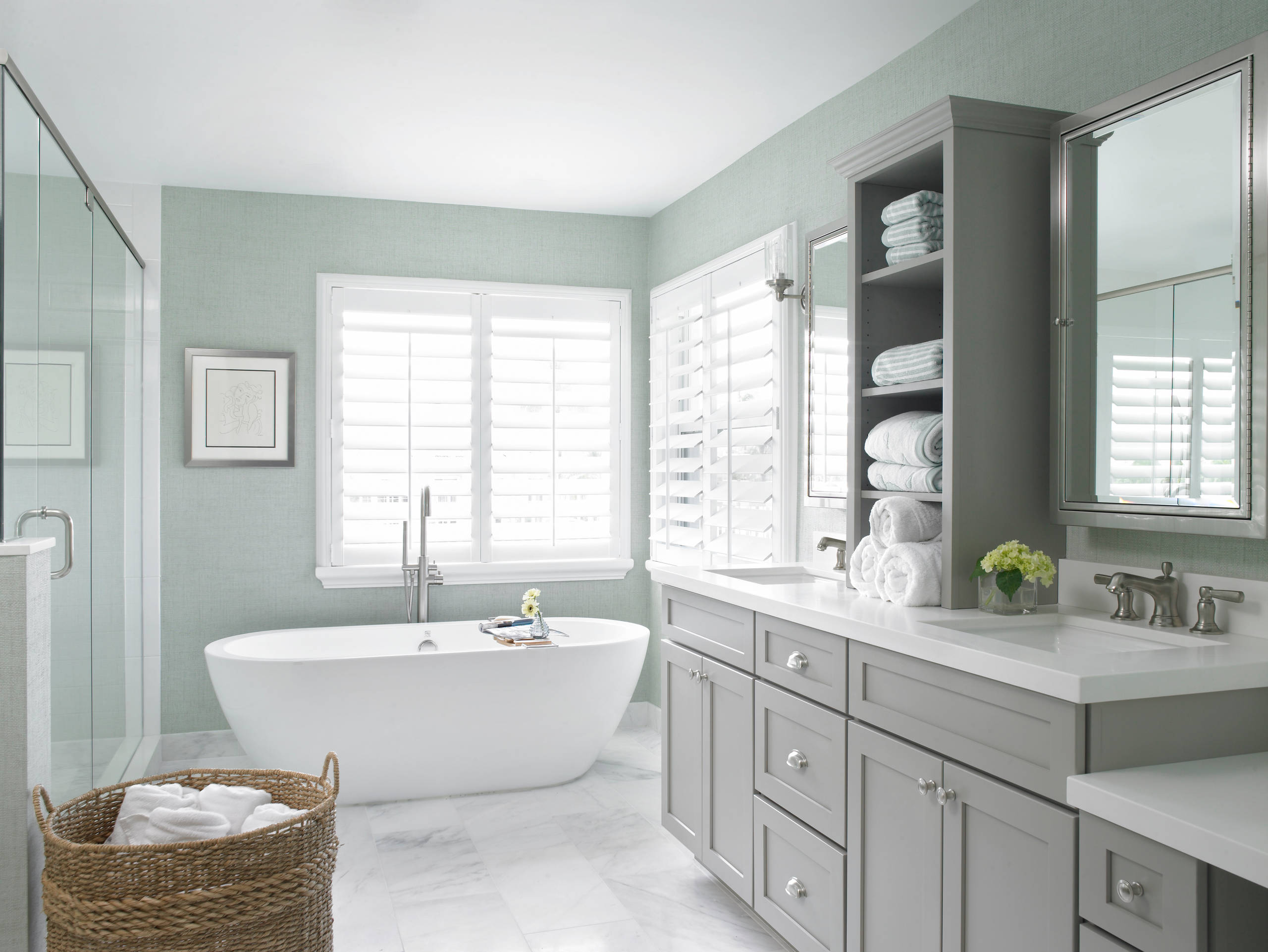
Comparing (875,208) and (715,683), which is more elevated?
(875,208)

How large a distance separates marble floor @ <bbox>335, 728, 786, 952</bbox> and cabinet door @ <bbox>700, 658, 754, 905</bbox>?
0.18 metres

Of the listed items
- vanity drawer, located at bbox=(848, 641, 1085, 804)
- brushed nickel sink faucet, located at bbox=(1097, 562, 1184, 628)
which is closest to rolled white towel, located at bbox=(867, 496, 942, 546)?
vanity drawer, located at bbox=(848, 641, 1085, 804)

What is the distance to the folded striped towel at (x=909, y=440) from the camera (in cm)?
223

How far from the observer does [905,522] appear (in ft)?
7.45

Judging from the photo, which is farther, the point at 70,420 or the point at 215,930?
the point at 70,420

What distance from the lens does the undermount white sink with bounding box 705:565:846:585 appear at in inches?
119

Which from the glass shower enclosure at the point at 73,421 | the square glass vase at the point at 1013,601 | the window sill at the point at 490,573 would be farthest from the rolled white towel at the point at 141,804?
the window sill at the point at 490,573

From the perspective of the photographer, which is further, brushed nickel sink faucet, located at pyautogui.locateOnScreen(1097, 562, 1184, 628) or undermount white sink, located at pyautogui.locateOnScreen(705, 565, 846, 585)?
undermount white sink, located at pyautogui.locateOnScreen(705, 565, 846, 585)

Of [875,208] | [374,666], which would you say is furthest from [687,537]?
[875,208]

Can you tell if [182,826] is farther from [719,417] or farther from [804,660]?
[719,417]

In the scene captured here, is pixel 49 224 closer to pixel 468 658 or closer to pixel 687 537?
pixel 468 658

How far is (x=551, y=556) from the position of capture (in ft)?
15.4

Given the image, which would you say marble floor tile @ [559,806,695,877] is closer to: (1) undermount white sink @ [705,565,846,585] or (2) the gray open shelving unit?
(1) undermount white sink @ [705,565,846,585]

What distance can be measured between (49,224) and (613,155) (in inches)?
82.6
